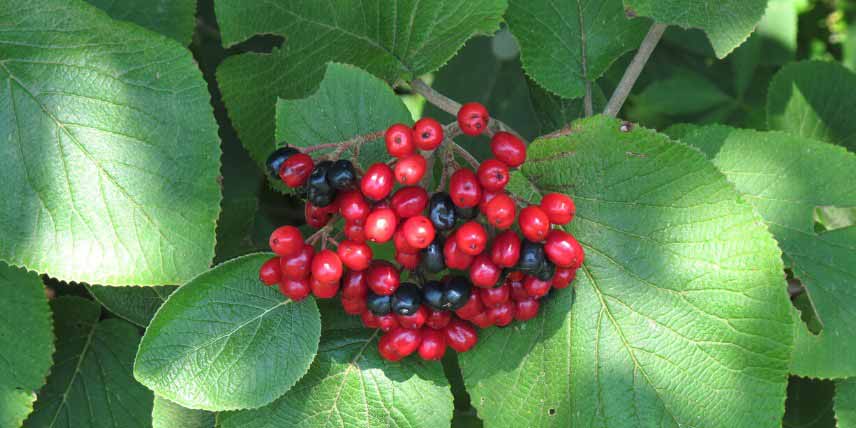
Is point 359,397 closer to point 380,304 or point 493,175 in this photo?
point 380,304

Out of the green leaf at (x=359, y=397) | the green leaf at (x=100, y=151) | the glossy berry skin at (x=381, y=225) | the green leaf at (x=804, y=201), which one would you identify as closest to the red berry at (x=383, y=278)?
the glossy berry skin at (x=381, y=225)

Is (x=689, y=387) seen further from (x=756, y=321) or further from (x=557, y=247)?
(x=557, y=247)

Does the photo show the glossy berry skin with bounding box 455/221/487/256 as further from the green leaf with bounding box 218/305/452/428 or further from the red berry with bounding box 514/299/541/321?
the green leaf with bounding box 218/305/452/428

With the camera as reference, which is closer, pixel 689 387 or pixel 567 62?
pixel 689 387

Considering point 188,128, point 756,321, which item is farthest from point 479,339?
point 188,128

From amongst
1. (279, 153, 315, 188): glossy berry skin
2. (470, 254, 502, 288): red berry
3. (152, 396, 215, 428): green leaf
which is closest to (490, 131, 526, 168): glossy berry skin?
(470, 254, 502, 288): red berry

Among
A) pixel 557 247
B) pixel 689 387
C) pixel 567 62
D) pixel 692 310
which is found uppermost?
pixel 567 62
